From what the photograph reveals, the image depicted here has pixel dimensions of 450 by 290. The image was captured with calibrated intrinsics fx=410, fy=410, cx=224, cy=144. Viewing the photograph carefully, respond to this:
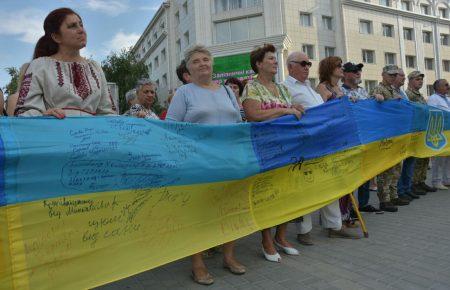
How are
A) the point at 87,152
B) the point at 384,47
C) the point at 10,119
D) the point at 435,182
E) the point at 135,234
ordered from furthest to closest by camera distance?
1. the point at 384,47
2. the point at 435,182
3. the point at 135,234
4. the point at 87,152
5. the point at 10,119

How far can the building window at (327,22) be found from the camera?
33.6 m

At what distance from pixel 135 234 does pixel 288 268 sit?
1546mm

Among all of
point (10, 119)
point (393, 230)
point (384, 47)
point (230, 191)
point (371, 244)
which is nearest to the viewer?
point (10, 119)

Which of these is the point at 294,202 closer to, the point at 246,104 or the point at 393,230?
the point at 246,104

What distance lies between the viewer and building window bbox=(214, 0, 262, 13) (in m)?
30.4

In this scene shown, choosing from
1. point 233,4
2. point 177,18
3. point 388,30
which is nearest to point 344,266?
point 233,4

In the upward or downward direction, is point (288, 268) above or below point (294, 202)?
below

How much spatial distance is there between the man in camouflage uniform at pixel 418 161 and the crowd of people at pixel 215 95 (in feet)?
1.36

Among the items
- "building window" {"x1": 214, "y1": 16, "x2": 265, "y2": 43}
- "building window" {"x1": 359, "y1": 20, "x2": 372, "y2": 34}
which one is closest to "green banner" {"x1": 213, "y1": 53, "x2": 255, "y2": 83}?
"building window" {"x1": 214, "y1": 16, "x2": 265, "y2": 43}

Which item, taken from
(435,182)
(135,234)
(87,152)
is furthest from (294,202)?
(435,182)

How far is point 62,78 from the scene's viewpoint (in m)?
2.90

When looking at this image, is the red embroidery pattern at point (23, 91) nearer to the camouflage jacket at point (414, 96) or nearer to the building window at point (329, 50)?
the camouflage jacket at point (414, 96)

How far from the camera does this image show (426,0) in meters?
42.7

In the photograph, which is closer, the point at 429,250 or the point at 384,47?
the point at 429,250
